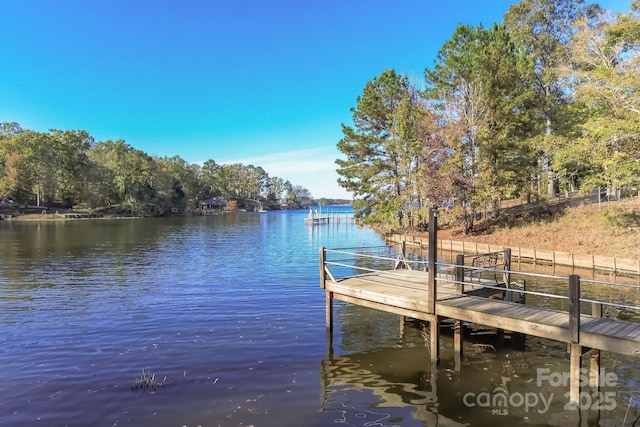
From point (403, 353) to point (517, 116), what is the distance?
97.2ft

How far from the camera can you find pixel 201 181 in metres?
143

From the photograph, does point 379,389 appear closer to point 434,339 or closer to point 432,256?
point 434,339

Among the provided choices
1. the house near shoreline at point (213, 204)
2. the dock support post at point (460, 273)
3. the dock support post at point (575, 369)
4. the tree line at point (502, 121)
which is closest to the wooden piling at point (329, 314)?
the dock support post at point (460, 273)

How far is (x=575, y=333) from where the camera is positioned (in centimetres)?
733

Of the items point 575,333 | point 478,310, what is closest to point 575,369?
point 575,333

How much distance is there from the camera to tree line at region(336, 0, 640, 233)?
906 inches

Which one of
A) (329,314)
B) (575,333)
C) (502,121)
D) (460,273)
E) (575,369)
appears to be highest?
(502,121)

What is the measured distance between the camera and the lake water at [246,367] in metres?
7.62

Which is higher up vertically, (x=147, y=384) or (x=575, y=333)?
(x=575, y=333)

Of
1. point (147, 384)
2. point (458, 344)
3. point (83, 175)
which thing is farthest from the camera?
point (83, 175)

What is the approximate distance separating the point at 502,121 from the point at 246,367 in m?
30.8

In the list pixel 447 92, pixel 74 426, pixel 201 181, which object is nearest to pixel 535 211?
pixel 447 92

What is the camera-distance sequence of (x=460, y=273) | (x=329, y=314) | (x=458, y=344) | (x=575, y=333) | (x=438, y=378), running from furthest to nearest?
1. (x=329, y=314)
2. (x=460, y=273)
3. (x=458, y=344)
4. (x=438, y=378)
5. (x=575, y=333)

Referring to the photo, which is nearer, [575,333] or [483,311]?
[575,333]
